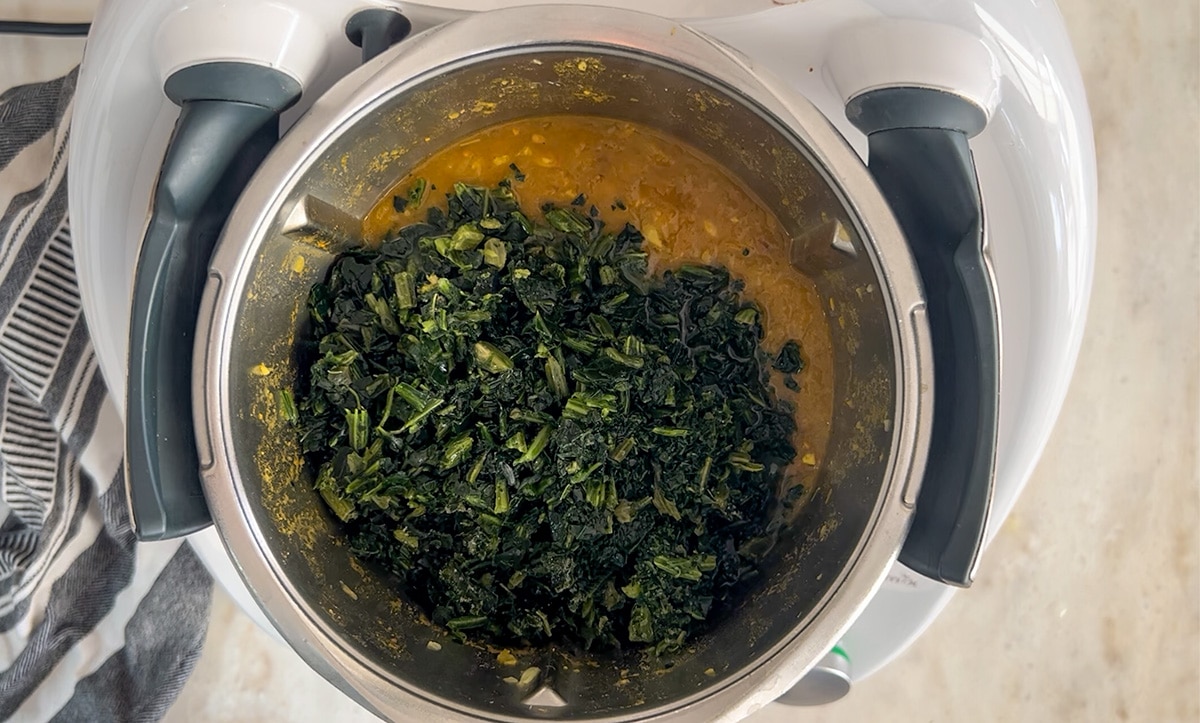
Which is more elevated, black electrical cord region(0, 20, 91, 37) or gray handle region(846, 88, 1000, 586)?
gray handle region(846, 88, 1000, 586)

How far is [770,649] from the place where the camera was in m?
0.84

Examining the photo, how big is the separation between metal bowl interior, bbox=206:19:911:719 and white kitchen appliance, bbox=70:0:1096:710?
0.29ft

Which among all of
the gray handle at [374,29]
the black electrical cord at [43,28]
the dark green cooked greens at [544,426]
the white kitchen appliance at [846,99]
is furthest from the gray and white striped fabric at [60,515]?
the gray handle at [374,29]

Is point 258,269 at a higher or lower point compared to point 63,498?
higher

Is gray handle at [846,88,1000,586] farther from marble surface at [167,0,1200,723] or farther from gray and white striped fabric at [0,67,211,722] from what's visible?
gray and white striped fabric at [0,67,211,722]

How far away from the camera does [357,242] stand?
100cm

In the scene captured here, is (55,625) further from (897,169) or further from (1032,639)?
(1032,639)

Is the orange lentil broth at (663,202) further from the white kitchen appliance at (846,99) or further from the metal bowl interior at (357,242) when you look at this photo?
the white kitchen appliance at (846,99)

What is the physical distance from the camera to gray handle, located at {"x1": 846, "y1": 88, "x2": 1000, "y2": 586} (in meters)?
0.76

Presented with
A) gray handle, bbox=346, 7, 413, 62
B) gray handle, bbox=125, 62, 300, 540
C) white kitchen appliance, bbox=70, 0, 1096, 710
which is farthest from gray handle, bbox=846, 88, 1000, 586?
gray handle, bbox=125, 62, 300, 540

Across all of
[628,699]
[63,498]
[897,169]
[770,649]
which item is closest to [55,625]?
[63,498]

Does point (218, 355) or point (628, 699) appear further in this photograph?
point (628, 699)

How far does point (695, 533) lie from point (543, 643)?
0.71ft

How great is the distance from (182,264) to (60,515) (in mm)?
664
